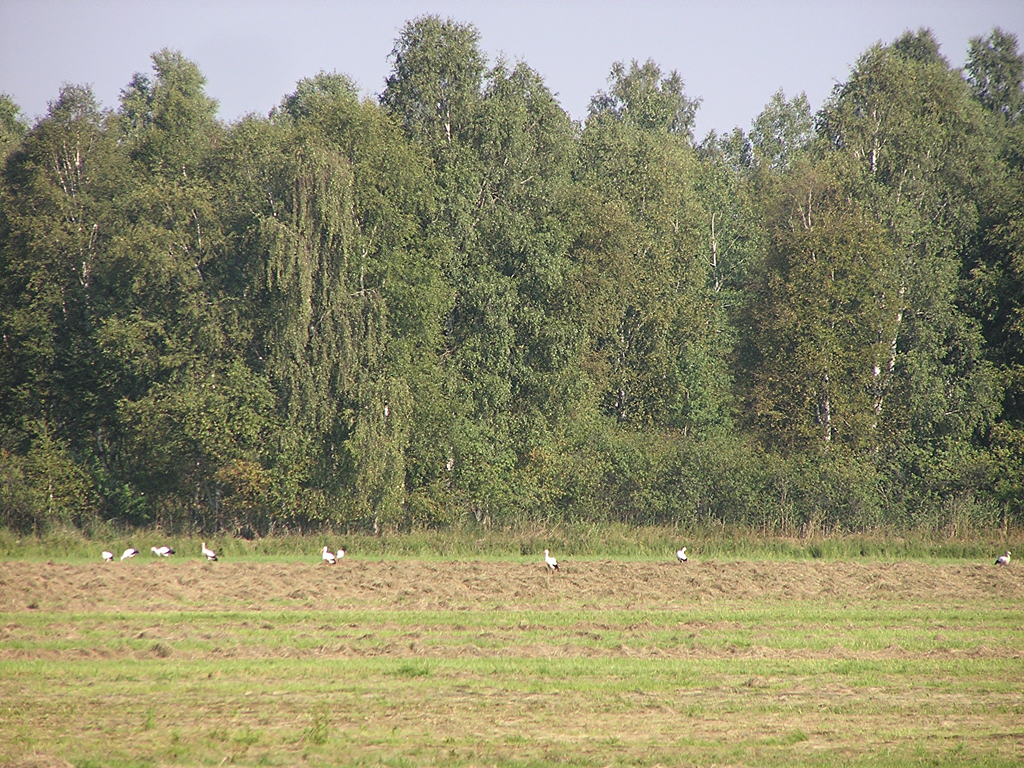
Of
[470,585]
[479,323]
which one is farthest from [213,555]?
[479,323]

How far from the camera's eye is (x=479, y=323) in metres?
39.8

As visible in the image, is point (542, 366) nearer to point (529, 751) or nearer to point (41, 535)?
point (41, 535)

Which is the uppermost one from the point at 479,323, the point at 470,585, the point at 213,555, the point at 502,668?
the point at 479,323

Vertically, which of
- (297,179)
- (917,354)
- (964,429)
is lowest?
(964,429)

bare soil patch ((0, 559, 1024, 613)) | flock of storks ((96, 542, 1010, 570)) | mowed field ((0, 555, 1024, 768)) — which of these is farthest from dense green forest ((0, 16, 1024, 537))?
mowed field ((0, 555, 1024, 768))

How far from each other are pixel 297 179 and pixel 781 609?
22295 mm

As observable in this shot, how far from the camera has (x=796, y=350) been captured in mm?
41750

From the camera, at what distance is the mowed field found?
1280cm

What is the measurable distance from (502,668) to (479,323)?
79.2 feet

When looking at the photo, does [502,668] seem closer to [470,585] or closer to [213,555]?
[470,585]

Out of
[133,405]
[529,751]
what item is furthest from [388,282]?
[529,751]

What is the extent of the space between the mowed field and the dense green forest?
1192 cm

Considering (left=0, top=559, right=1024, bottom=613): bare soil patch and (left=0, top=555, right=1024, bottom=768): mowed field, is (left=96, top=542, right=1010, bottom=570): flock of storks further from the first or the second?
(left=0, top=555, right=1024, bottom=768): mowed field

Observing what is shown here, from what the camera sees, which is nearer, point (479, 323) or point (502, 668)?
point (502, 668)
